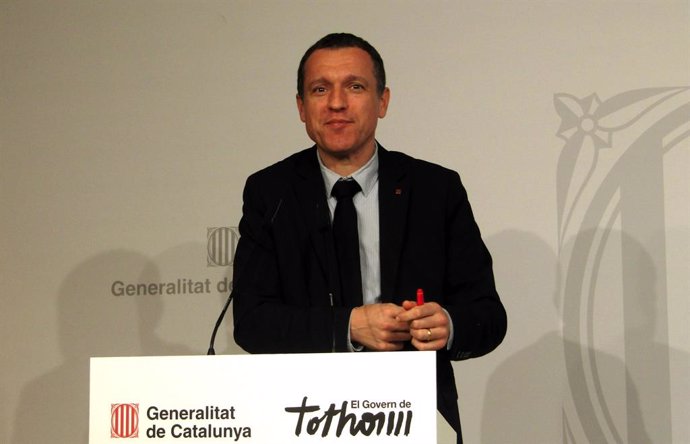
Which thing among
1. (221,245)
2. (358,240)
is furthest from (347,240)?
(221,245)

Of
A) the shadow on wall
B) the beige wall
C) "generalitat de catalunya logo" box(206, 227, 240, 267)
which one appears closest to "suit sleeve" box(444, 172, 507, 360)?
the beige wall

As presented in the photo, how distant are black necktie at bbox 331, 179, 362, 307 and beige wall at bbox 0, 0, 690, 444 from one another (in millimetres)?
1122

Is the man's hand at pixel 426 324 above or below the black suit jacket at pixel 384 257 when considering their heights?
below

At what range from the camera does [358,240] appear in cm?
250

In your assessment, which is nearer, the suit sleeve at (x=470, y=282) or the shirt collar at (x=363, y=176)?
the suit sleeve at (x=470, y=282)

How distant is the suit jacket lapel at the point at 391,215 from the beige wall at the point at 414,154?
3.37 feet

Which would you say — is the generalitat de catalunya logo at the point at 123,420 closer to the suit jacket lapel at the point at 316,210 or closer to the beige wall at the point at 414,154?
the suit jacket lapel at the point at 316,210

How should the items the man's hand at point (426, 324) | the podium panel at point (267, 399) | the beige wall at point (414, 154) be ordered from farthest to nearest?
the beige wall at point (414, 154), the man's hand at point (426, 324), the podium panel at point (267, 399)

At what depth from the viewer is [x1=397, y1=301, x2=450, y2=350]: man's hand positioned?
2.14 metres

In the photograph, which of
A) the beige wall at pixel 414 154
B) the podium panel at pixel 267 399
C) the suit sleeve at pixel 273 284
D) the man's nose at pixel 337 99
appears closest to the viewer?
the podium panel at pixel 267 399

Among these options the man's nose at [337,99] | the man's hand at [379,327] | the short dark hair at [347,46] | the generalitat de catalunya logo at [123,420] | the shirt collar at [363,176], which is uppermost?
the short dark hair at [347,46]

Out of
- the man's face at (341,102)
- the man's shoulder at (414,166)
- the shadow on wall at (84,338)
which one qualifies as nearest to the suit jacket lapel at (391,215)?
the man's shoulder at (414,166)

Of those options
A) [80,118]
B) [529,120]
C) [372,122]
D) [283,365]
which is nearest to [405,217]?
[372,122]

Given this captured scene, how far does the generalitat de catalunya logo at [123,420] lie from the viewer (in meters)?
1.85
